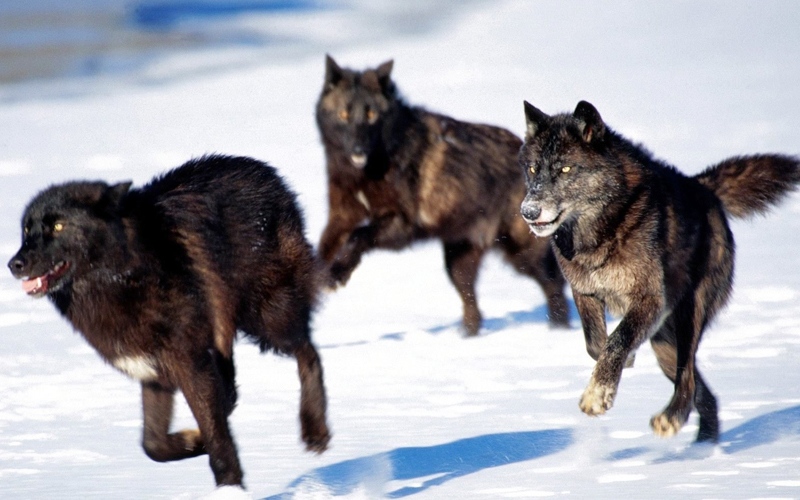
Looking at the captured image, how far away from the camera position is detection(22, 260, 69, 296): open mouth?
4.36 m

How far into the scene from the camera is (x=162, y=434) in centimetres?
466

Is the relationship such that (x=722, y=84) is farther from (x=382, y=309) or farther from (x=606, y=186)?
(x=606, y=186)

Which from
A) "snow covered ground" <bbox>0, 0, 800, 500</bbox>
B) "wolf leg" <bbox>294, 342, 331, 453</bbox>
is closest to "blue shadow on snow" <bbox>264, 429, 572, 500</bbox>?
"snow covered ground" <bbox>0, 0, 800, 500</bbox>

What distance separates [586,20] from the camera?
1001 inches

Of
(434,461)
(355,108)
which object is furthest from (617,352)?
(355,108)

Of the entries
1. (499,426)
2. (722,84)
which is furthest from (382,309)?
(722,84)

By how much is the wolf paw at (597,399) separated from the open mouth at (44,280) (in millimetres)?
2234

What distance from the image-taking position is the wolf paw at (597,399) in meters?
4.65

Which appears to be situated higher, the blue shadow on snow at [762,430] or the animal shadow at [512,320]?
the blue shadow on snow at [762,430]

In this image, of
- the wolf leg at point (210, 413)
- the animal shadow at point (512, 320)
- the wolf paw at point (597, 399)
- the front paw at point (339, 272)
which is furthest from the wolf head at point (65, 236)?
the animal shadow at point (512, 320)

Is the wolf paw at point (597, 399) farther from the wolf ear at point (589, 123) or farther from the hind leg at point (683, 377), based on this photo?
the wolf ear at point (589, 123)

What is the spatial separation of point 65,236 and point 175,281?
0.48 meters

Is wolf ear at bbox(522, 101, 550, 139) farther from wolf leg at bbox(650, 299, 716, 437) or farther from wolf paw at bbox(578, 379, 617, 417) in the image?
wolf paw at bbox(578, 379, 617, 417)

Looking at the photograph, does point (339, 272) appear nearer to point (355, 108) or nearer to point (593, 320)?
point (355, 108)
